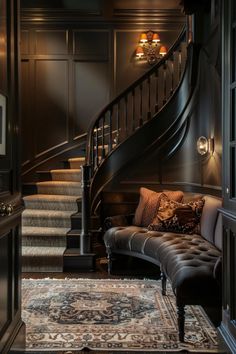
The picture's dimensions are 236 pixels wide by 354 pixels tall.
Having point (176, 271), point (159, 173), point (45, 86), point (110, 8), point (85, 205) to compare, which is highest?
point (110, 8)

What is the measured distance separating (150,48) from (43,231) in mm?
3859

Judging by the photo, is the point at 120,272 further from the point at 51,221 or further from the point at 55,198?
the point at 55,198

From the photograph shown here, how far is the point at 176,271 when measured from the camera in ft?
10.3

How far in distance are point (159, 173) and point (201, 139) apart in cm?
117

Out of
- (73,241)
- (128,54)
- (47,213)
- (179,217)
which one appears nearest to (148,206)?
(179,217)

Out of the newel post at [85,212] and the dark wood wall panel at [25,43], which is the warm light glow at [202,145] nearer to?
the newel post at [85,212]

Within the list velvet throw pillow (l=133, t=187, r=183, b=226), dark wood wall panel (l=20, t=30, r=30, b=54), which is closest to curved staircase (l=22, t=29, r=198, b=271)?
velvet throw pillow (l=133, t=187, r=183, b=226)

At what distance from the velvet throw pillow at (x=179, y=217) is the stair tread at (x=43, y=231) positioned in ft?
3.90

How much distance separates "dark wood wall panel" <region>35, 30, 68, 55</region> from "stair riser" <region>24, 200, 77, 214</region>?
2958 millimetres

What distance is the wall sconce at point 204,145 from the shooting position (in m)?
4.68

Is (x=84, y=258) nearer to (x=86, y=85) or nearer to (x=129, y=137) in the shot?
(x=129, y=137)

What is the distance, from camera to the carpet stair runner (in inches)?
191

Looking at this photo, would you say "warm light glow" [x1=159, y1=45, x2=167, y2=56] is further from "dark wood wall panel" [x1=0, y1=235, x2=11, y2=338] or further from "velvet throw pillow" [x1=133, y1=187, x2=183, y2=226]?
"dark wood wall panel" [x1=0, y1=235, x2=11, y2=338]

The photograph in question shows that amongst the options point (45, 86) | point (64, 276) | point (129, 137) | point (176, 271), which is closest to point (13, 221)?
point (176, 271)
